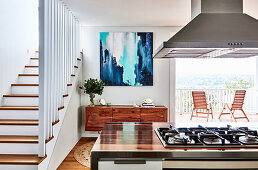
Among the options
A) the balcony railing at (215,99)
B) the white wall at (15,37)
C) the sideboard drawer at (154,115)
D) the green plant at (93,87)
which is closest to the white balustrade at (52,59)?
the green plant at (93,87)

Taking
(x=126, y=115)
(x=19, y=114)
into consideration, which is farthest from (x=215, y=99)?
(x=19, y=114)

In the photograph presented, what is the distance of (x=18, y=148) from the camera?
109 inches

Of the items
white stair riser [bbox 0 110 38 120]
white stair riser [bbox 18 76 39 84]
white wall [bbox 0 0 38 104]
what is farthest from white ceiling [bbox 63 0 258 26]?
white stair riser [bbox 0 110 38 120]

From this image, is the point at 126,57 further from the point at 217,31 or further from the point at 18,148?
the point at 217,31

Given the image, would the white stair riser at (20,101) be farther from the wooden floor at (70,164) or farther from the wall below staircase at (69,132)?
the wooden floor at (70,164)

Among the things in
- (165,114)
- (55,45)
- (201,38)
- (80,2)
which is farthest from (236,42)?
(165,114)

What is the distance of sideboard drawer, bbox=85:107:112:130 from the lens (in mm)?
4629

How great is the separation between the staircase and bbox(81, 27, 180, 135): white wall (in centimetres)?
160

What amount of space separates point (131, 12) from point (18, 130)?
2701mm

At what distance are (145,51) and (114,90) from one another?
1.16 m

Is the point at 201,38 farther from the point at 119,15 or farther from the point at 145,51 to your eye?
the point at 145,51

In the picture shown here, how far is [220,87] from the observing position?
8078 mm

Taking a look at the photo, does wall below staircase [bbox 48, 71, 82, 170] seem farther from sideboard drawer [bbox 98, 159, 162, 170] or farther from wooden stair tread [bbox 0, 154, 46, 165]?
sideboard drawer [bbox 98, 159, 162, 170]

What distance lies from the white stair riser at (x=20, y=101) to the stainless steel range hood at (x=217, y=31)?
2422 millimetres
